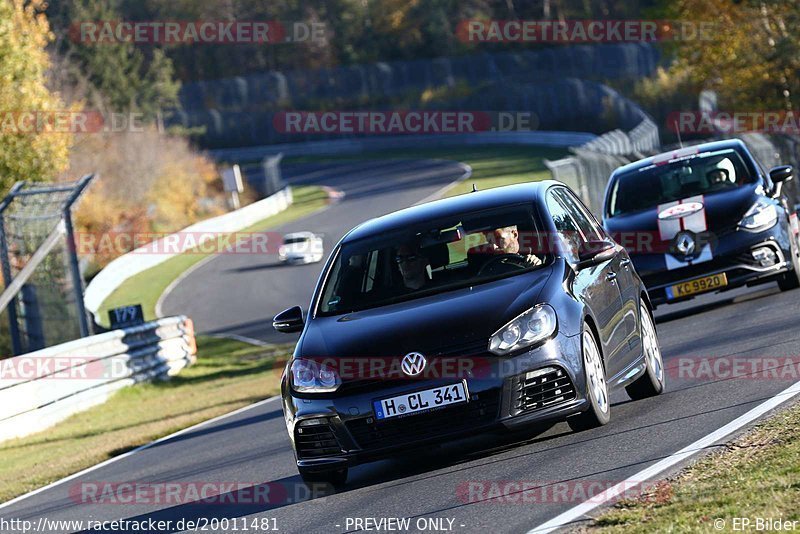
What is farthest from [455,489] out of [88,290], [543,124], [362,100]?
[362,100]

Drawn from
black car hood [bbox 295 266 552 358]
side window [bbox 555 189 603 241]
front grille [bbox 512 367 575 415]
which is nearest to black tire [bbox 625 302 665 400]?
side window [bbox 555 189 603 241]

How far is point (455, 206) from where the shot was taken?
30.5 ft

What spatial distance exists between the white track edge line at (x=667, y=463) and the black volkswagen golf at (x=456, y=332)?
0.81 metres

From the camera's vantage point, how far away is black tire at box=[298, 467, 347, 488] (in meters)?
8.31

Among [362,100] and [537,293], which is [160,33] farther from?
[537,293]

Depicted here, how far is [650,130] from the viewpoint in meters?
39.2

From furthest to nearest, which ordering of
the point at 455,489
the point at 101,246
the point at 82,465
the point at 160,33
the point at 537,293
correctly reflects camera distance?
the point at 160,33
the point at 101,246
the point at 82,465
the point at 537,293
the point at 455,489

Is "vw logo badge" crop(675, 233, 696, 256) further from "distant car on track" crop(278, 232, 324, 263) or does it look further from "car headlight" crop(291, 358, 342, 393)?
"distant car on track" crop(278, 232, 324, 263)

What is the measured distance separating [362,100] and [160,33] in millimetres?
16442

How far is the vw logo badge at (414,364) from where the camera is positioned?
782 centimetres

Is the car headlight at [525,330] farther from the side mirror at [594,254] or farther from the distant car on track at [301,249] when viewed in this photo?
the distant car on track at [301,249]

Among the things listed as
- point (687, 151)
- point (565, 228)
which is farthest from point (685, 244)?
point (565, 228)

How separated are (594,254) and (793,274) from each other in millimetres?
7205

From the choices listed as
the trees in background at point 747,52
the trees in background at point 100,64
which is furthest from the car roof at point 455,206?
the trees in background at point 100,64
